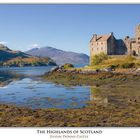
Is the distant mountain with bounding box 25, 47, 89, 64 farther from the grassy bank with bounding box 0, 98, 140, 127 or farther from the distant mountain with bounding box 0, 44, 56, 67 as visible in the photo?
the distant mountain with bounding box 0, 44, 56, 67

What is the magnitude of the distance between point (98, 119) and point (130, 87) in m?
7.94

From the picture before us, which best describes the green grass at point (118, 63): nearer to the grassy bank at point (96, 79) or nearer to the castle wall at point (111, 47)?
the castle wall at point (111, 47)

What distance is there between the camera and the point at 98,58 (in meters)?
22.2

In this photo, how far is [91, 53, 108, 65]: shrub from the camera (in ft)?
72.3

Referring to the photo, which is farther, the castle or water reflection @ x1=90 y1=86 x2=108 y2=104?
the castle

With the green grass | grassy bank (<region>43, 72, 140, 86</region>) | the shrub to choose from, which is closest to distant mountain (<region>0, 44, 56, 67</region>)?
grassy bank (<region>43, 72, 140, 86</region>)

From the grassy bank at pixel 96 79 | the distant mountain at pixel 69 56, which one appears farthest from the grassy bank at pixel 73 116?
the grassy bank at pixel 96 79

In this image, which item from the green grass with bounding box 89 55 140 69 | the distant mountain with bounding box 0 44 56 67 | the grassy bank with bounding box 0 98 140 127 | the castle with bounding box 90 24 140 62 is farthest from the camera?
the distant mountain with bounding box 0 44 56 67

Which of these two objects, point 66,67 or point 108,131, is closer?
point 108,131

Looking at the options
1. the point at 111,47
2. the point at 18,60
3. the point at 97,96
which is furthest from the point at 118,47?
the point at 18,60

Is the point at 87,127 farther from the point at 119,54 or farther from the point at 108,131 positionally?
the point at 119,54

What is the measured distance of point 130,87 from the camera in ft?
65.4

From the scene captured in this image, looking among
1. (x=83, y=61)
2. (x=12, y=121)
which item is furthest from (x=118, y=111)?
(x=83, y=61)

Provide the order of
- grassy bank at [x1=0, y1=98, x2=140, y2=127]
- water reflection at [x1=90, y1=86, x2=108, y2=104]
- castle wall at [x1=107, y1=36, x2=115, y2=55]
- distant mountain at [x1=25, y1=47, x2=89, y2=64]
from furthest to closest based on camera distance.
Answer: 1. castle wall at [x1=107, y1=36, x2=115, y2=55]
2. distant mountain at [x1=25, y1=47, x2=89, y2=64]
3. water reflection at [x1=90, y1=86, x2=108, y2=104]
4. grassy bank at [x1=0, y1=98, x2=140, y2=127]
